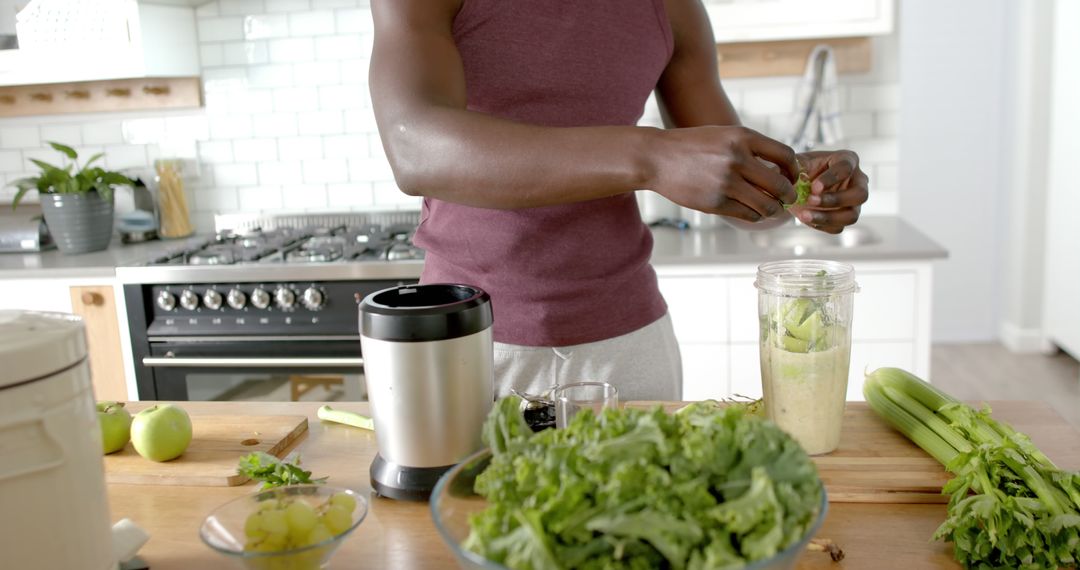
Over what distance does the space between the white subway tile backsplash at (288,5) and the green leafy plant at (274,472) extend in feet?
7.93

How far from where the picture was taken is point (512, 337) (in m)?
1.46

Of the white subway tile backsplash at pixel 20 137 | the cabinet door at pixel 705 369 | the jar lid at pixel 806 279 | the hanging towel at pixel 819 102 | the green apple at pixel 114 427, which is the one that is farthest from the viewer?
the white subway tile backsplash at pixel 20 137

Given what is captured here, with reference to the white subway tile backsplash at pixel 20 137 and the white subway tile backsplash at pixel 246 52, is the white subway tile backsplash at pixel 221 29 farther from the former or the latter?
the white subway tile backsplash at pixel 20 137

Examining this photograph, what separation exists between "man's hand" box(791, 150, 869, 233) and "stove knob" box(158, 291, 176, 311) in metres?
2.05

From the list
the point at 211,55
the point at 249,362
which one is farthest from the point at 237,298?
the point at 211,55

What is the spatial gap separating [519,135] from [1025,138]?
3.94 meters

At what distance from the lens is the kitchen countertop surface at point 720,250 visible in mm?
2506

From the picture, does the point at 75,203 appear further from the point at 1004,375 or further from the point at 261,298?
the point at 1004,375

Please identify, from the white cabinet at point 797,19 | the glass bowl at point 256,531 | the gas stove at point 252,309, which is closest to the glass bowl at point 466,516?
the glass bowl at point 256,531

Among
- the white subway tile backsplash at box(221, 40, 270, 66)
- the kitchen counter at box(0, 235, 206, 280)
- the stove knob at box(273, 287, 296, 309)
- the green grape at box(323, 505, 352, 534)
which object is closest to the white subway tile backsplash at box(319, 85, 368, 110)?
the white subway tile backsplash at box(221, 40, 270, 66)

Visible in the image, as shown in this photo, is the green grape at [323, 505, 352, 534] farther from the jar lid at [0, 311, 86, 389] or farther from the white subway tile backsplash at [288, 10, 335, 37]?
the white subway tile backsplash at [288, 10, 335, 37]

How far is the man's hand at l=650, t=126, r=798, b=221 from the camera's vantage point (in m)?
→ 0.94

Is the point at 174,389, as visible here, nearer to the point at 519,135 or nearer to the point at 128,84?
the point at 128,84

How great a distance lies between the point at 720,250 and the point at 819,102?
0.71m
